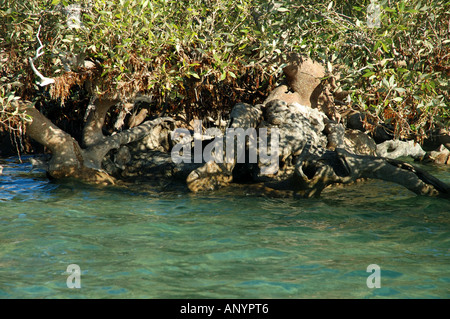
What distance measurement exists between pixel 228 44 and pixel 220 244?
20.5 feet

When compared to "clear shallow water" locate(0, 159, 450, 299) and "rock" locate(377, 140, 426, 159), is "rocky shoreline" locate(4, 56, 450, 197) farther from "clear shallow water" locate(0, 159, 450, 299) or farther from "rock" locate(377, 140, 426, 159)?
"rock" locate(377, 140, 426, 159)

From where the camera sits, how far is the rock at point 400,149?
20297 mm

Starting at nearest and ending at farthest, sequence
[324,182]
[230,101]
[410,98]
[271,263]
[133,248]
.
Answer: [271,263], [133,248], [410,98], [324,182], [230,101]

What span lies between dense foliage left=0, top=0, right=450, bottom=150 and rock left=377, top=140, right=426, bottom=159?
6.19 m

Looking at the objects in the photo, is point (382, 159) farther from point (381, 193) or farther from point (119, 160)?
point (119, 160)

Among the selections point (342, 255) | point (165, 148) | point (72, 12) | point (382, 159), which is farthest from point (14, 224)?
point (382, 159)

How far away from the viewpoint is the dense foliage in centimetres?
1166

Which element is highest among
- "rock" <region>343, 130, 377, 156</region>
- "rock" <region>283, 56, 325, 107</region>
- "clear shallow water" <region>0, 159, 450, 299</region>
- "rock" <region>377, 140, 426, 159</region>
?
"rock" <region>283, 56, 325, 107</region>

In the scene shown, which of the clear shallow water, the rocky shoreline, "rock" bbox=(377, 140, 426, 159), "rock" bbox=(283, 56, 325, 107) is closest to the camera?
the clear shallow water

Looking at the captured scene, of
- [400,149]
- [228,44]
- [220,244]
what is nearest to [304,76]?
[228,44]

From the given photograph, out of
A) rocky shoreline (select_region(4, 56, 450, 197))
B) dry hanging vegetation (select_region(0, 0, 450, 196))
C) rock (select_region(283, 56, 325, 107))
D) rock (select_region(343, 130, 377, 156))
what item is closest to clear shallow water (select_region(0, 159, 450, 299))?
rocky shoreline (select_region(4, 56, 450, 197))

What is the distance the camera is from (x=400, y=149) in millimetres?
20391

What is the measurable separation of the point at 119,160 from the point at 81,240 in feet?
24.0

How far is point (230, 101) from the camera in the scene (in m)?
19.2
